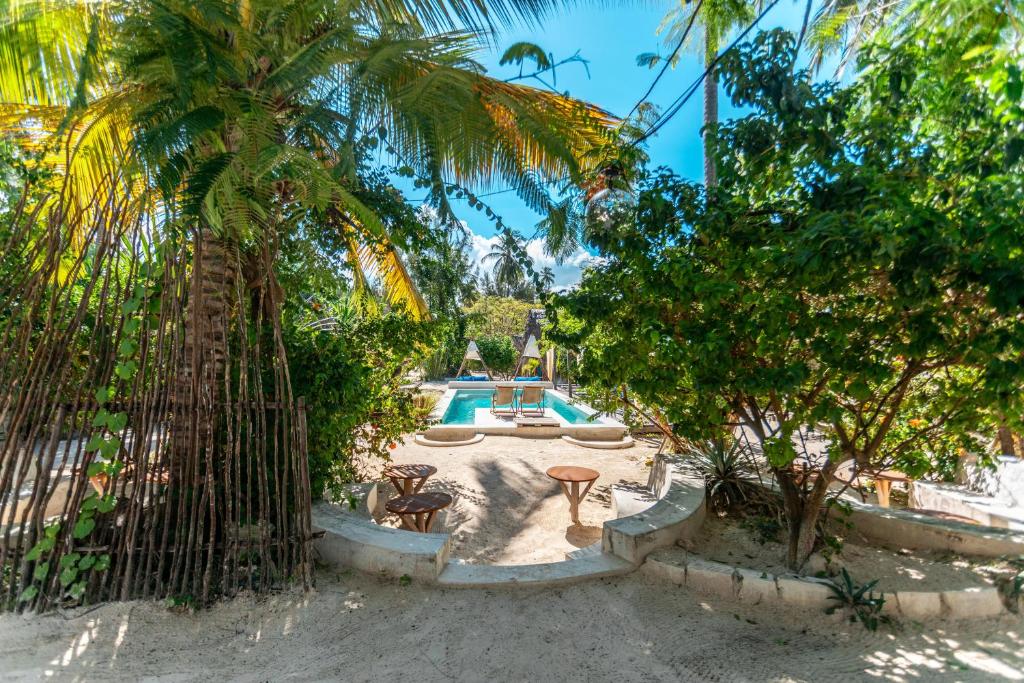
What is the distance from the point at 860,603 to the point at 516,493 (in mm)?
4544

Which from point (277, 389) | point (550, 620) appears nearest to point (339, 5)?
point (277, 389)

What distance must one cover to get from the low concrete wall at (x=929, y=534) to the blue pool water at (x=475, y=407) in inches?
324

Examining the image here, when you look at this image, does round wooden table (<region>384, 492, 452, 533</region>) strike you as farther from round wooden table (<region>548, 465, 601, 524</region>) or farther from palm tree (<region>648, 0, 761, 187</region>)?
palm tree (<region>648, 0, 761, 187</region>)

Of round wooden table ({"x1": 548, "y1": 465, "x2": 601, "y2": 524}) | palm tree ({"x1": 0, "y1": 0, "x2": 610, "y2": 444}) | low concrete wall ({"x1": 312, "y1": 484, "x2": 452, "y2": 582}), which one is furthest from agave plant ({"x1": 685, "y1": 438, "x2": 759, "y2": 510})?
palm tree ({"x1": 0, "y1": 0, "x2": 610, "y2": 444})

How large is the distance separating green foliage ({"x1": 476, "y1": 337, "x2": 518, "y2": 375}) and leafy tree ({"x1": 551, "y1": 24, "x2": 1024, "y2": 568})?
22.4m

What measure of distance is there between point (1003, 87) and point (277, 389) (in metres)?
4.71

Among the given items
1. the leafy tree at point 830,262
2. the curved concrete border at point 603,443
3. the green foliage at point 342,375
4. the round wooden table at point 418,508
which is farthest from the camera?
the curved concrete border at point 603,443

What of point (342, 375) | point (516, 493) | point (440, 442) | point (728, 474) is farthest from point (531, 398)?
point (342, 375)

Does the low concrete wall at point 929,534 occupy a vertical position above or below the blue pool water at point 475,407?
below

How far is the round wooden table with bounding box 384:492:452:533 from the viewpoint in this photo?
493 cm

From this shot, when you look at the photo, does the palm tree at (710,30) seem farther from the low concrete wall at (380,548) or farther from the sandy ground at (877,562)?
the low concrete wall at (380,548)

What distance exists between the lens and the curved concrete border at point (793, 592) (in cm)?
302

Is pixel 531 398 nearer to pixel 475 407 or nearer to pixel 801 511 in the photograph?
pixel 475 407

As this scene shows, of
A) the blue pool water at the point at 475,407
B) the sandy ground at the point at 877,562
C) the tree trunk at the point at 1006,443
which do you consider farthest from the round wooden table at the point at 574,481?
the blue pool water at the point at 475,407
